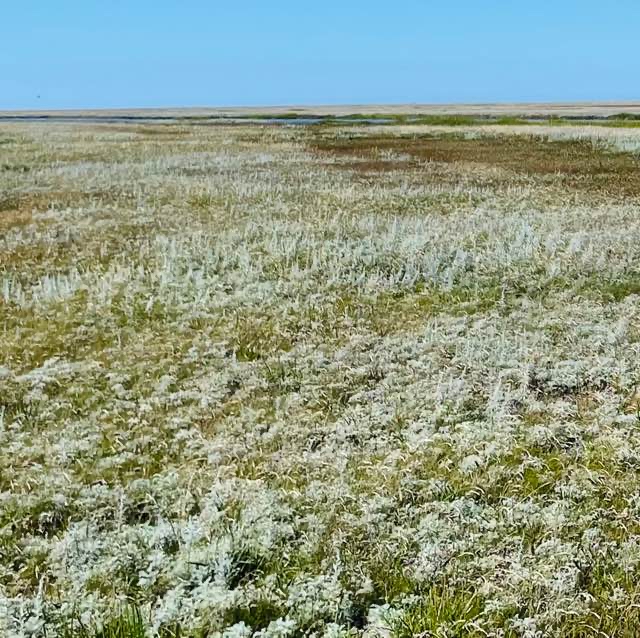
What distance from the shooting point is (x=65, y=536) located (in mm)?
5797

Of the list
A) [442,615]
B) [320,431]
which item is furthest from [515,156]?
[442,615]

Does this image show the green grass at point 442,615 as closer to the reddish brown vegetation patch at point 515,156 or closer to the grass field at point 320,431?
the grass field at point 320,431

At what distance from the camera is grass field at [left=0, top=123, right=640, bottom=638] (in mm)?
5113

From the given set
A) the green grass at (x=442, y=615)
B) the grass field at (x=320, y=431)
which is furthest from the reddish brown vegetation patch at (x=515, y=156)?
the green grass at (x=442, y=615)

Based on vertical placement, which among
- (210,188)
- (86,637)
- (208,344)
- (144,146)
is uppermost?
(144,146)

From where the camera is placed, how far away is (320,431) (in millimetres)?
7961

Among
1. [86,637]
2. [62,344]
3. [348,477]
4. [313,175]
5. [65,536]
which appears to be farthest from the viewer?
[313,175]

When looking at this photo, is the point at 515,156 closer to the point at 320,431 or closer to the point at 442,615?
the point at 320,431

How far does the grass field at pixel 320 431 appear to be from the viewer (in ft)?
16.8

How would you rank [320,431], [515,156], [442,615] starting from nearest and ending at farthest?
[442,615], [320,431], [515,156]

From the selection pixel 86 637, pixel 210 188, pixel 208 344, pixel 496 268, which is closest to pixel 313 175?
pixel 210 188

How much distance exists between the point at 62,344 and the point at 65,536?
18.1 feet

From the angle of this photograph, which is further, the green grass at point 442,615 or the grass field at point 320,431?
the grass field at point 320,431

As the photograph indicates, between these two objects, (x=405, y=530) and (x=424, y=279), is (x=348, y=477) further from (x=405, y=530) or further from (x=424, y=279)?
(x=424, y=279)
